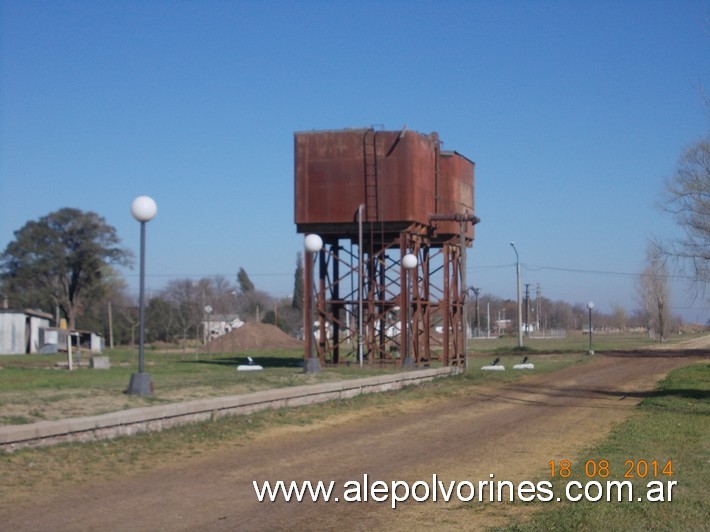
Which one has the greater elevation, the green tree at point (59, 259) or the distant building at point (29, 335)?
the green tree at point (59, 259)

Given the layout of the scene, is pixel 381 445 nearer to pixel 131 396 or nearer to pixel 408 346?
pixel 131 396

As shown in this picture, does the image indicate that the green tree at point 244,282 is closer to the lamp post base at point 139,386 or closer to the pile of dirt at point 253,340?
the pile of dirt at point 253,340

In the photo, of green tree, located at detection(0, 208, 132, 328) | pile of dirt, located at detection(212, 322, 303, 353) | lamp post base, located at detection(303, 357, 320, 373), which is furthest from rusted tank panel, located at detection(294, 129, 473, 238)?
green tree, located at detection(0, 208, 132, 328)

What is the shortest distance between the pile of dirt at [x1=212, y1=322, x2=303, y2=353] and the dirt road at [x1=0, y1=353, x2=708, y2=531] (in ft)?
165

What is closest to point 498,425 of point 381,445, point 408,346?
point 381,445

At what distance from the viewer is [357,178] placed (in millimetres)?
29562

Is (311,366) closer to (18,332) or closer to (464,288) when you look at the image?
(464,288)

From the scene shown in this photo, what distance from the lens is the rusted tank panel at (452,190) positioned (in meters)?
32.4

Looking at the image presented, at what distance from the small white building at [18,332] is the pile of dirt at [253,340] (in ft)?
45.4

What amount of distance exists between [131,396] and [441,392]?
10213mm

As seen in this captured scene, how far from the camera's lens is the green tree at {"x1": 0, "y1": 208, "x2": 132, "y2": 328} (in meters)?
76.3

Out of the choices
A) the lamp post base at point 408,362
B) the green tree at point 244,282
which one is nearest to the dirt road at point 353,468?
the lamp post base at point 408,362

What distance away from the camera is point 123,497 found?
9.23 meters

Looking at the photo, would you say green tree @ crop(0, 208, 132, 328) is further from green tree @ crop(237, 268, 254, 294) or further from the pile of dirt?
green tree @ crop(237, 268, 254, 294)
